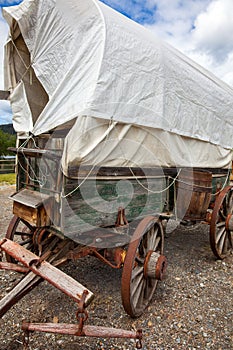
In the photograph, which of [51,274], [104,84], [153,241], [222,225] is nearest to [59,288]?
[51,274]

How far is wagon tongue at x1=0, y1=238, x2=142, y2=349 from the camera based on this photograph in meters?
1.98

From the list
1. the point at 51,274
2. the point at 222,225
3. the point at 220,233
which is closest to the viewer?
the point at 51,274

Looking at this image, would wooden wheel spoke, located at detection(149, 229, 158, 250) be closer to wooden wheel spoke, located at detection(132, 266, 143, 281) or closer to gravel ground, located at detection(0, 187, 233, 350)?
wooden wheel spoke, located at detection(132, 266, 143, 281)

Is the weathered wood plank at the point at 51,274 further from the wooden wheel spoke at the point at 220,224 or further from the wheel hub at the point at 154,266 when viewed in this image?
the wooden wheel spoke at the point at 220,224

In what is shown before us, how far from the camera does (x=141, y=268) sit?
2.87 meters

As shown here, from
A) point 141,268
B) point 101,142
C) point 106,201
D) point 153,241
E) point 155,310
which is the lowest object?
point 155,310

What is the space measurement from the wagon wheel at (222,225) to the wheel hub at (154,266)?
4.89 feet

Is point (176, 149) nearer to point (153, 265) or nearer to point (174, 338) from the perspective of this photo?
point (153, 265)

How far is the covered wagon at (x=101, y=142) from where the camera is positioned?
2539 millimetres

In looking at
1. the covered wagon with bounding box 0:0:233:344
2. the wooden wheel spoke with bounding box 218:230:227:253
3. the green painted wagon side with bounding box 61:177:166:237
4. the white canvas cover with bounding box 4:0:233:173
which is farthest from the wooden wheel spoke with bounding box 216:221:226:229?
the green painted wagon side with bounding box 61:177:166:237

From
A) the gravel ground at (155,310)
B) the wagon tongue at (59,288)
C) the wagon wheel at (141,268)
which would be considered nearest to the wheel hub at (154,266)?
the wagon wheel at (141,268)

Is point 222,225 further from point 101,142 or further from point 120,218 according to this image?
point 101,142

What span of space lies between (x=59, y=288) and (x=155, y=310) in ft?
4.61

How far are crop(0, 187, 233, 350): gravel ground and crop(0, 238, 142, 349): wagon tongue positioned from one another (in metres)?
0.46
